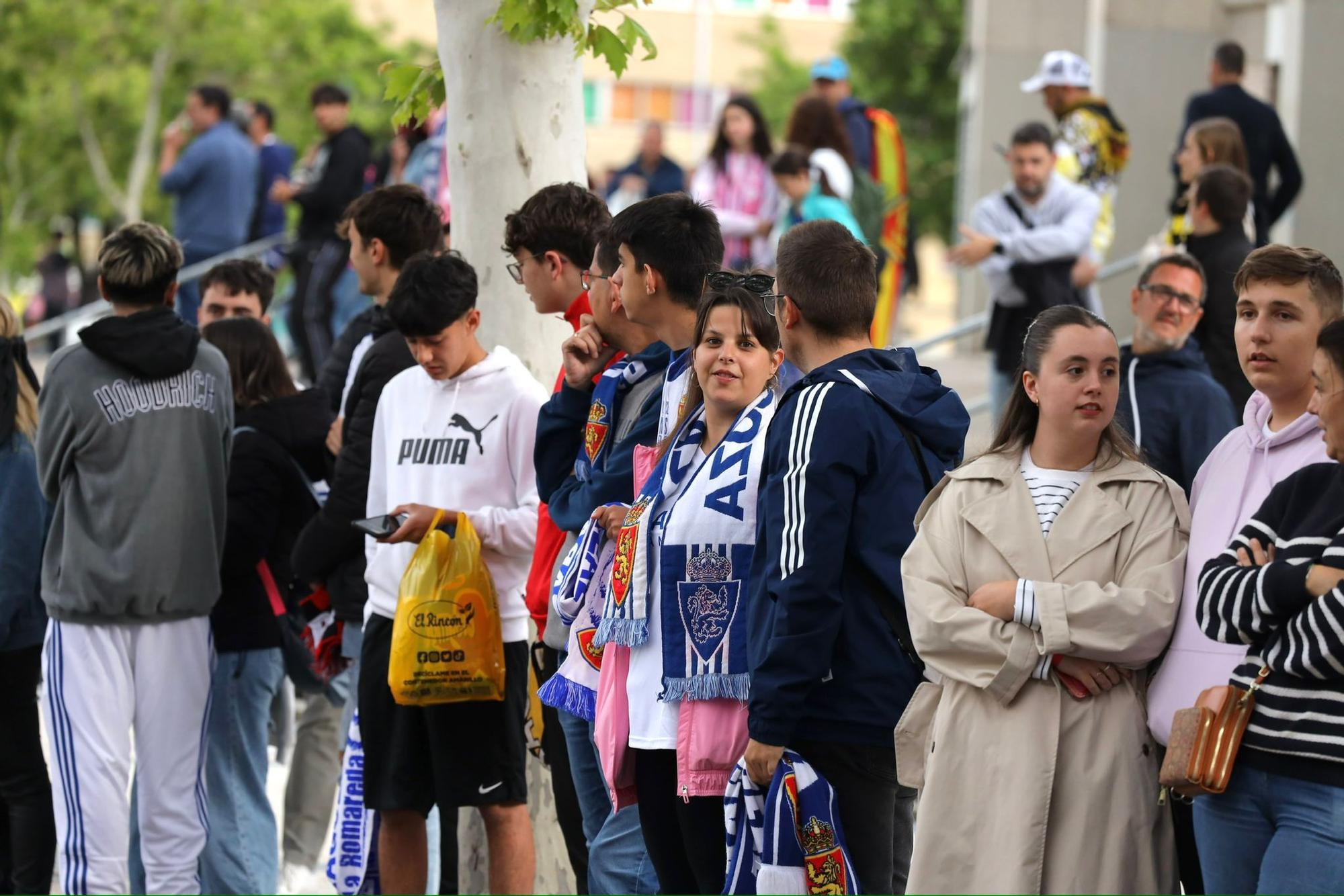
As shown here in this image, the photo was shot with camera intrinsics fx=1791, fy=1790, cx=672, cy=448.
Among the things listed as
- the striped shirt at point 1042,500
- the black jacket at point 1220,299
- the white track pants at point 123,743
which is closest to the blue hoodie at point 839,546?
the striped shirt at point 1042,500

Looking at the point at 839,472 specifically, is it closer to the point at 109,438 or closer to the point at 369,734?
the point at 369,734

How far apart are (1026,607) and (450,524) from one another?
2.22m

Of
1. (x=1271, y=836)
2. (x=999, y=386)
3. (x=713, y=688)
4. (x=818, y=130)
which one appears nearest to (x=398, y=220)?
(x=713, y=688)

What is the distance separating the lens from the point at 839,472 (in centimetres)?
413

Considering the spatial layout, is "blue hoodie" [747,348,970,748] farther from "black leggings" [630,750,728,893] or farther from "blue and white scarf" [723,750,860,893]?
"black leggings" [630,750,728,893]

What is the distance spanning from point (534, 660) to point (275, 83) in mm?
34425

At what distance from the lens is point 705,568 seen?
14.3 ft

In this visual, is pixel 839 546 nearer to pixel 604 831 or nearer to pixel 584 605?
pixel 584 605

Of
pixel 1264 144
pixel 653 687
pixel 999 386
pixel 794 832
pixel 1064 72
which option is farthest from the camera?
pixel 1264 144

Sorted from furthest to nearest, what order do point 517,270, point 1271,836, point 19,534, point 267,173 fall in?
point 267,173 < point 19,534 < point 517,270 < point 1271,836

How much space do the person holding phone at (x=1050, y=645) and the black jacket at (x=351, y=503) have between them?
2.49m

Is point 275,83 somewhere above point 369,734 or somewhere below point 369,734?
above

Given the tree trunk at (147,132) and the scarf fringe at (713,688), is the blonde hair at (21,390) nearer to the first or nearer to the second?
the scarf fringe at (713,688)

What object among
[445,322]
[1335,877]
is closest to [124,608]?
[445,322]
